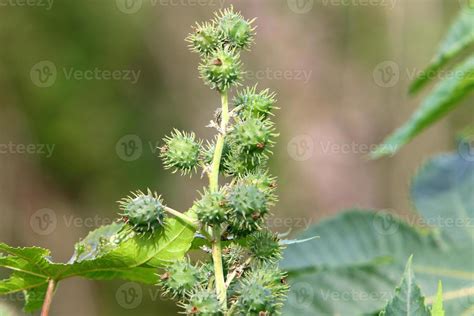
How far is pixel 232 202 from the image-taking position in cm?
134

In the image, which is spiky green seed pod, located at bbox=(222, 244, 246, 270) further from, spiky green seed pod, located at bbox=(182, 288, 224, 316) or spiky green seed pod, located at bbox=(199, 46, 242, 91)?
spiky green seed pod, located at bbox=(199, 46, 242, 91)

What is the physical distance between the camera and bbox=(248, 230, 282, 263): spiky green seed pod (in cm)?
141

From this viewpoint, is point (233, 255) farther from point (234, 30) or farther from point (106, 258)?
point (234, 30)

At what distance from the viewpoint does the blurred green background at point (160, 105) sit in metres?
8.27

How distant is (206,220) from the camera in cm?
136

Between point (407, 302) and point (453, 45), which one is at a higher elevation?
point (453, 45)

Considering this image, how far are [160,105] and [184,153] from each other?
25.5 feet

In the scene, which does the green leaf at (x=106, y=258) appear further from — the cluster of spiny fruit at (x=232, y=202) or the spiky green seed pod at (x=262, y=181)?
the spiky green seed pod at (x=262, y=181)

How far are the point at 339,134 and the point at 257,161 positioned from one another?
28.2 ft

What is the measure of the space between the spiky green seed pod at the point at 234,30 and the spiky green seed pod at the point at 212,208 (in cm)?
36

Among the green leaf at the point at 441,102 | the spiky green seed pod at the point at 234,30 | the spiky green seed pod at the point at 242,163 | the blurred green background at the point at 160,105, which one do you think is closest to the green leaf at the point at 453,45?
the green leaf at the point at 441,102

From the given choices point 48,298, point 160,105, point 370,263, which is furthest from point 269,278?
point 160,105

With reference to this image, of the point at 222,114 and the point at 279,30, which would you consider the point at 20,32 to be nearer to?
the point at 279,30

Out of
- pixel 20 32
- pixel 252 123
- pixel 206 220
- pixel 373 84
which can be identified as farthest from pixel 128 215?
pixel 373 84
